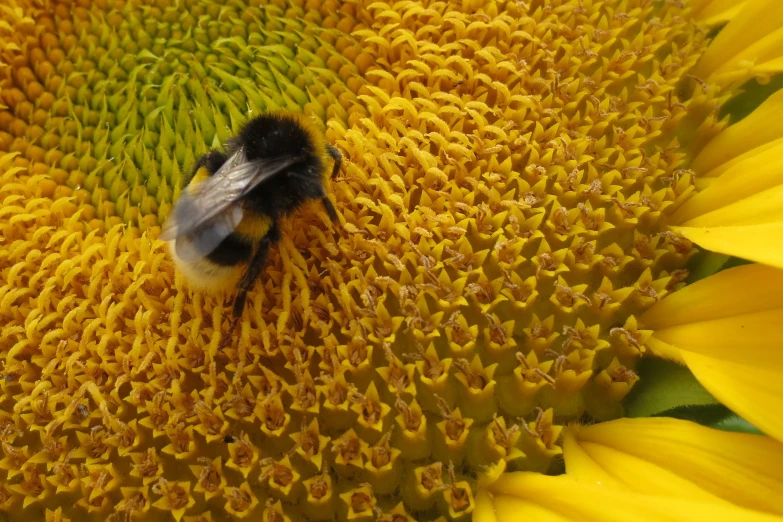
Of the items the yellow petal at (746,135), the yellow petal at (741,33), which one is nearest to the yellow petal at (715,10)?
the yellow petal at (741,33)

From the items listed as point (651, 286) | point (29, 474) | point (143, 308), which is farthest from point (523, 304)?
point (29, 474)

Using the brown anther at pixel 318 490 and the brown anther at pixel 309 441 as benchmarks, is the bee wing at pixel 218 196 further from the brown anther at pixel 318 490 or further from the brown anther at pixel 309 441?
the brown anther at pixel 318 490

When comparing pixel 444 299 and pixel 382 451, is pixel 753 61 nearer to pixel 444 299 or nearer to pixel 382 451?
pixel 444 299

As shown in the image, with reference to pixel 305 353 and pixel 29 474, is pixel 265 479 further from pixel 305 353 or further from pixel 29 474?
pixel 29 474

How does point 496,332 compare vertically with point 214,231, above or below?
below

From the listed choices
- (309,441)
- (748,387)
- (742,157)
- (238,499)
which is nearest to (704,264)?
(742,157)

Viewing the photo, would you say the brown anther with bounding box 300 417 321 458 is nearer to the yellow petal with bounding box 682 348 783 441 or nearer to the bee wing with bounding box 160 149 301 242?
the bee wing with bounding box 160 149 301 242
